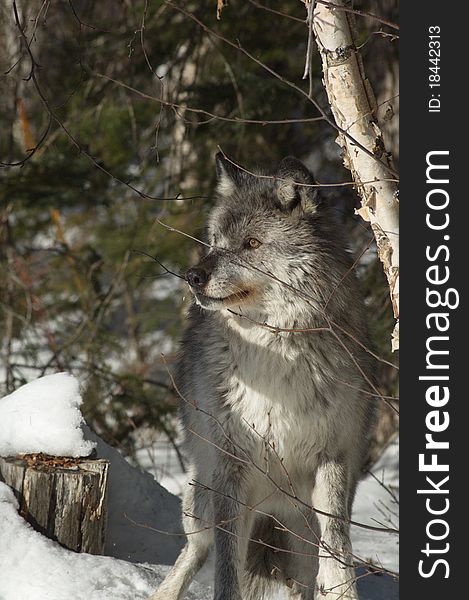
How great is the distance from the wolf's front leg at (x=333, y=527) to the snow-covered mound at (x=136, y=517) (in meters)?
1.43

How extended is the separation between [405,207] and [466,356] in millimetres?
585

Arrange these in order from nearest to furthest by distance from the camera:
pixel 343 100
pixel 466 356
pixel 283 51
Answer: pixel 466 356 < pixel 343 100 < pixel 283 51

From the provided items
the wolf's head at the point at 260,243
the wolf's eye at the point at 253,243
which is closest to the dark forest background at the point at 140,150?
the wolf's head at the point at 260,243

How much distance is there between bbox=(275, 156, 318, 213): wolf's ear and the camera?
14.8ft

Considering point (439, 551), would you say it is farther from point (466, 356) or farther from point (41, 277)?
point (41, 277)

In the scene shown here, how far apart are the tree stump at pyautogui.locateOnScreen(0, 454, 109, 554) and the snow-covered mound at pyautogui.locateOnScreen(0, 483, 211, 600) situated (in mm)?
69

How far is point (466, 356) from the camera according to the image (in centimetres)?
311

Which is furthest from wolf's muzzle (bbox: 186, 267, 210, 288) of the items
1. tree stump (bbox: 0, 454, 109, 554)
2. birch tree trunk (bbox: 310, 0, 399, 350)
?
tree stump (bbox: 0, 454, 109, 554)

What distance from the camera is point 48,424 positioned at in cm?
516

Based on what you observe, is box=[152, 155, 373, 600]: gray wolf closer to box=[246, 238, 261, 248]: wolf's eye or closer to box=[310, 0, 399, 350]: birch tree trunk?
box=[246, 238, 261, 248]: wolf's eye

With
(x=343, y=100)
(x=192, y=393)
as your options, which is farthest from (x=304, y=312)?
(x=343, y=100)

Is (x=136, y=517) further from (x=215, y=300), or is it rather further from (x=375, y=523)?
(x=375, y=523)

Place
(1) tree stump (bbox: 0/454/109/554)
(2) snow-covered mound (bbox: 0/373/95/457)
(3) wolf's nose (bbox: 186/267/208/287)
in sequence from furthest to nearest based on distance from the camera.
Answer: (2) snow-covered mound (bbox: 0/373/95/457) < (1) tree stump (bbox: 0/454/109/554) < (3) wolf's nose (bbox: 186/267/208/287)

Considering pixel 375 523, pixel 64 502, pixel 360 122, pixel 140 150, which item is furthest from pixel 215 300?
pixel 140 150
